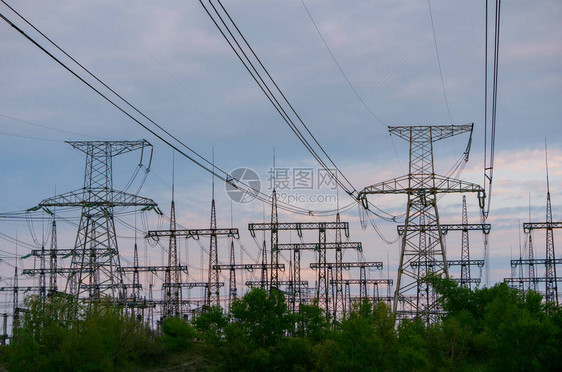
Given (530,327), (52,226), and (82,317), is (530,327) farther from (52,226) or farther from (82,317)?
(52,226)

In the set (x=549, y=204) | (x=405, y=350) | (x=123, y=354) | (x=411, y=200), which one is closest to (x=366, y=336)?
(x=405, y=350)

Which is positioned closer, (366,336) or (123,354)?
(366,336)

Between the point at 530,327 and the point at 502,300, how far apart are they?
8441 mm

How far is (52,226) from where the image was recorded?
81125mm

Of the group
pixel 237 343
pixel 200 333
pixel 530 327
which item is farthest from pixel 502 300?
pixel 200 333

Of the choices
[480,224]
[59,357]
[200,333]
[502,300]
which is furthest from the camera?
[480,224]

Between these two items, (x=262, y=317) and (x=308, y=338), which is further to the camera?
(x=262, y=317)

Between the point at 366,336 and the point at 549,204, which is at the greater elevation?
the point at 549,204

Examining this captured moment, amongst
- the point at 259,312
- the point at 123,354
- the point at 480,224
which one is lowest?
the point at 123,354

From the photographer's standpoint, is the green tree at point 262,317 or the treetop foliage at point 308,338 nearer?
the treetop foliage at point 308,338

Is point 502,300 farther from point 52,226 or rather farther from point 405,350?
point 52,226

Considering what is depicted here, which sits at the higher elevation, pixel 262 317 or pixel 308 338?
pixel 262 317

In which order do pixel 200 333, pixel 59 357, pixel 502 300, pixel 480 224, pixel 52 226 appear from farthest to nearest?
pixel 52 226 → pixel 480 224 → pixel 200 333 → pixel 502 300 → pixel 59 357

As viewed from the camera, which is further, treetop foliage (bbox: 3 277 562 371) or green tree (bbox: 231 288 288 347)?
green tree (bbox: 231 288 288 347)
